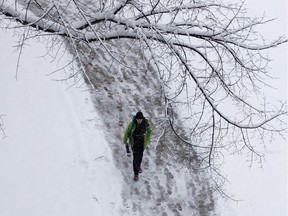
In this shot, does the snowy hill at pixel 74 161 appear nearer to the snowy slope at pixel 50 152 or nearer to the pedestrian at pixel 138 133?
the snowy slope at pixel 50 152

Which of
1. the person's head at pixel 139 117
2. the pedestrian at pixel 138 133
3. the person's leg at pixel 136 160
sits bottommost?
the person's leg at pixel 136 160

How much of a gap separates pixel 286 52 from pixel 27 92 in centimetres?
891

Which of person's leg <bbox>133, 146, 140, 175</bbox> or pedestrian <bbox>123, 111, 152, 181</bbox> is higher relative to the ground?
pedestrian <bbox>123, 111, 152, 181</bbox>

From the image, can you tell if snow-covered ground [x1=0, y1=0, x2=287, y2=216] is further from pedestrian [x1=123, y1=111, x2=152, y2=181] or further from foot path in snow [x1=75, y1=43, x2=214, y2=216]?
pedestrian [x1=123, y1=111, x2=152, y2=181]

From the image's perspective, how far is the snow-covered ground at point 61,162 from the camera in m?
7.64

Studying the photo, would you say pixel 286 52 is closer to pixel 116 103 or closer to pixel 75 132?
pixel 116 103

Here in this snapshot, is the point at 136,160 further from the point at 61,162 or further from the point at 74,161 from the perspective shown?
the point at 61,162

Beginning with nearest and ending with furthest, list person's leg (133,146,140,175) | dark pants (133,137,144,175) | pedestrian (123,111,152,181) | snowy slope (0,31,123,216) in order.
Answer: snowy slope (0,31,123,216)
pedestrian (123,111,152,181)
dark pants (133,137,144,175)
person's leg (133,146,140,175)

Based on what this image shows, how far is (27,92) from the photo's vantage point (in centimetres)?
965

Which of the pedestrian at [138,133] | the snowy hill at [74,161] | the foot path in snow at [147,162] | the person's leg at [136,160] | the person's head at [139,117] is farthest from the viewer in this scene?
the foot path in snow at [147,162]

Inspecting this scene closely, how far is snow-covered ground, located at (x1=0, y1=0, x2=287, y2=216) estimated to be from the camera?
7.64 meters

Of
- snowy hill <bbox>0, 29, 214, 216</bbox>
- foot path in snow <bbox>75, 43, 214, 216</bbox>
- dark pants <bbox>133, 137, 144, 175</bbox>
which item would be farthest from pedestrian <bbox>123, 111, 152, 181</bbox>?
snowy hill <bbox>0, 29, 214, 216</bbox>

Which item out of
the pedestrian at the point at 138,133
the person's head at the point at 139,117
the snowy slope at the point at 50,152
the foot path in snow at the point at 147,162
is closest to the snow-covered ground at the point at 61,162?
the snowy slope at the point at 50,152

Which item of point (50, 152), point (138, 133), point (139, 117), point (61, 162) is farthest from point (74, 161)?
point (139, 117)
